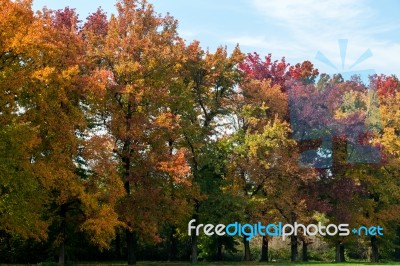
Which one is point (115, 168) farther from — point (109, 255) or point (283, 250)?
point (283, 250)

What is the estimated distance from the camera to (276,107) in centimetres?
4009

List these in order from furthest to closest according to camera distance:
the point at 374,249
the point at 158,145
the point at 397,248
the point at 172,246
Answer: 1. the point at 397,248
2. the point at 374,249
3. the point at 172,246
4. the point at 158,145

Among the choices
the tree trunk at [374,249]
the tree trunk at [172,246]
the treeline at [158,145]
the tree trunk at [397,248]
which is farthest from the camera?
the tree trunk at [397,248]

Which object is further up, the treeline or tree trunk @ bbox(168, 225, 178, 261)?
the treeline

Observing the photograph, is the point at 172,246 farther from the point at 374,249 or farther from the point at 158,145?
the point at 374,249

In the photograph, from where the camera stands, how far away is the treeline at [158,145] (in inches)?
980

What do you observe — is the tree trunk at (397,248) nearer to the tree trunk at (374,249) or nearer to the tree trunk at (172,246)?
the tree trunk at (374,249)

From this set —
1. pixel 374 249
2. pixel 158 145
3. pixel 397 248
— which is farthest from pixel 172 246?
pixel 397 248

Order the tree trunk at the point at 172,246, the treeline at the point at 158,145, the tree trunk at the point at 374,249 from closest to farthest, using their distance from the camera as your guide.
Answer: the treeline at the point at 158,145 → the tree trunk at the point at 172,246 → the tree trunk at the point at 374,249

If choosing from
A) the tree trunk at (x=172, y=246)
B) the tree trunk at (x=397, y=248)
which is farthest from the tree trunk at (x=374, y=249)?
the tree trunk at (x=172, y=246)

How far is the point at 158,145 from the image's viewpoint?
100 feet

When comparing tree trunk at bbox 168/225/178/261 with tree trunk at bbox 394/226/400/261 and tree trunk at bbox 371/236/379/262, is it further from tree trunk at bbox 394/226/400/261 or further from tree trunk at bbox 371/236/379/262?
tree trunk at bbox 394/226/400/261

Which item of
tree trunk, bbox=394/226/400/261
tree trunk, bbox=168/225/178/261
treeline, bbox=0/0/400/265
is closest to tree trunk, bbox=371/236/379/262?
treeline, bbox=0/0/400/265

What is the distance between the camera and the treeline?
2489 centimetres
